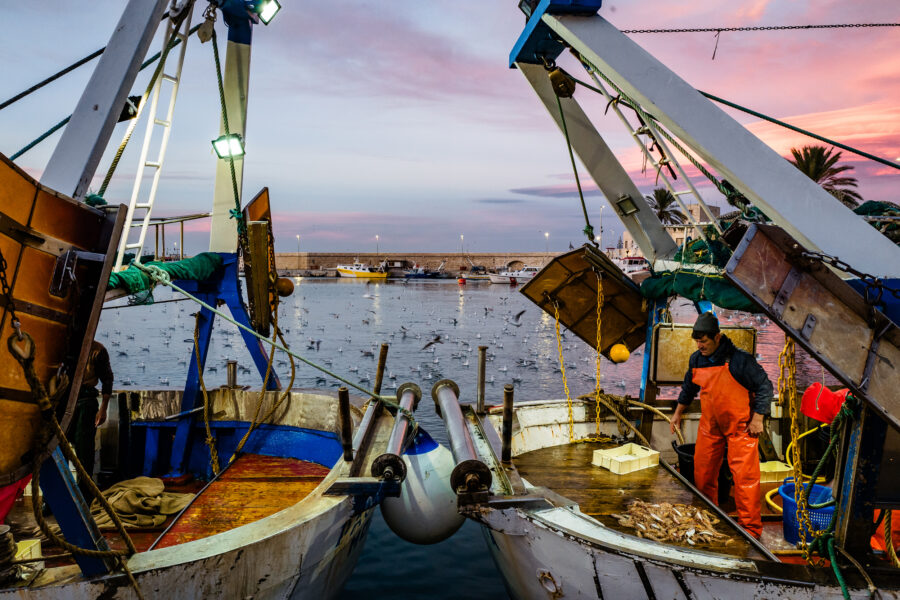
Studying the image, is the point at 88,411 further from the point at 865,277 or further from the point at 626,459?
the point at 865,277

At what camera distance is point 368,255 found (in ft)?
439

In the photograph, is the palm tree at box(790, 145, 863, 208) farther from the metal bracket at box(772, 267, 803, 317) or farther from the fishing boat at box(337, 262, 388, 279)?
the fishing boat at box(337, 262, 388, 279)

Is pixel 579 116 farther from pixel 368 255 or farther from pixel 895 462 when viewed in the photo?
pixel 368 255

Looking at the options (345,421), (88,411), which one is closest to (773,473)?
(345,421)

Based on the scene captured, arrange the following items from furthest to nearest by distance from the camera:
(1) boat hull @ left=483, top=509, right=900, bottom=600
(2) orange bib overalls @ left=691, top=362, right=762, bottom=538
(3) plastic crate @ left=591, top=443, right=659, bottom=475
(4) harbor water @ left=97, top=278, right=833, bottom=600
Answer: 1. (4) harbor water @ left=97, top=278, right=833, bottom=600
2. (3) plastic crate @ left=591, top=443, right=659, bottom=475
3. (2) orange bib overalls @ left=691, top=362, right=762, bottom=538
4. (1) boat hull @ left=483, top=509, right=900, bottom=600

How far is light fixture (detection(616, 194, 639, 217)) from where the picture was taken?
7961mm

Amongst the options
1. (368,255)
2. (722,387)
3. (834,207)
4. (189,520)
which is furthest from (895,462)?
(368,255)

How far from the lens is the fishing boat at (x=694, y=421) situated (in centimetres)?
344

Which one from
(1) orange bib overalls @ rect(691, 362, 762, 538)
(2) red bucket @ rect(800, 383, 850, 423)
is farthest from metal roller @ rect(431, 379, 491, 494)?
(2) red bucket @ rect(800, 383, 850, 423)

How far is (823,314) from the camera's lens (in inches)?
136

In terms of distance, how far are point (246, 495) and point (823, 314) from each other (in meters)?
6.13

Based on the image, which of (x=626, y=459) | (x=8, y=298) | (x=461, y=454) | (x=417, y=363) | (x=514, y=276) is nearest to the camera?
(x=8, y=298)

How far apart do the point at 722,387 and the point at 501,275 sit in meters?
106

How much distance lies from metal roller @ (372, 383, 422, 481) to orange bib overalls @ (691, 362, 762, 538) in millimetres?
3493
